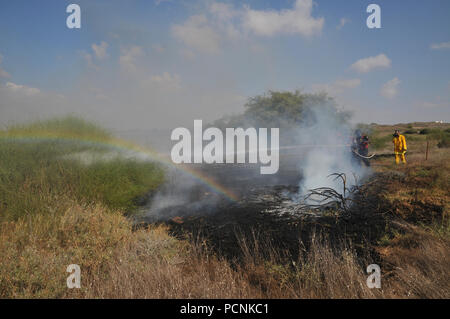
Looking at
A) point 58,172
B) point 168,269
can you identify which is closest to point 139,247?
point 168,269

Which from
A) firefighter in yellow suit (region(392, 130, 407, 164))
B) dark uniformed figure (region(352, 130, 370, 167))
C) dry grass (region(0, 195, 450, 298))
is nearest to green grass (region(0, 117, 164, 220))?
dry grass (region(0, 195, 450, 298))

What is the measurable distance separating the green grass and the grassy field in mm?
38

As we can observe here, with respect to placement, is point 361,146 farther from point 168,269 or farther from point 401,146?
point 168,269

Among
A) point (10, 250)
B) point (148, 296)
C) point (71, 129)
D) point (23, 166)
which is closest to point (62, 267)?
point (10, 250)

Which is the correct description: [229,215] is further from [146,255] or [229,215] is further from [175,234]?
[146,255]

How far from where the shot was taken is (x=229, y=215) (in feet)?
29.5

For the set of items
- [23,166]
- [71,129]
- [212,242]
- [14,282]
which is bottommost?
[212,242]

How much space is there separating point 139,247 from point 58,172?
211 inches

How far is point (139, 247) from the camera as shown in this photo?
5.47 metres

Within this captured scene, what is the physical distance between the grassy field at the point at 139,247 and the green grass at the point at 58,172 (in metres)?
0.04

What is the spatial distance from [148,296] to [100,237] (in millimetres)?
3047

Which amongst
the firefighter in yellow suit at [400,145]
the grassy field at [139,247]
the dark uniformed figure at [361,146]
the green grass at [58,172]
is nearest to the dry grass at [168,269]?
the grassy field at [139,247]

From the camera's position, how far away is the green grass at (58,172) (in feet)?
22.8

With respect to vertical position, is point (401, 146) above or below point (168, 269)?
above
